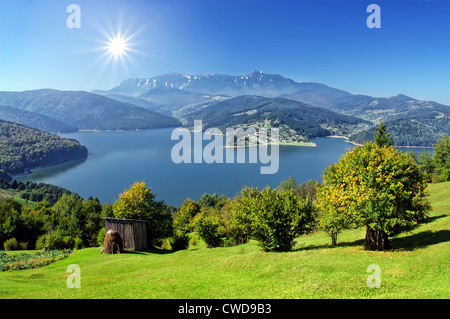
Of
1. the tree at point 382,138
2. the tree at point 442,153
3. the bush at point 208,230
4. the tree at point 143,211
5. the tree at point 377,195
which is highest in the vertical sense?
the tree at point 382,138

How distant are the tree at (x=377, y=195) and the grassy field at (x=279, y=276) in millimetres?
1946

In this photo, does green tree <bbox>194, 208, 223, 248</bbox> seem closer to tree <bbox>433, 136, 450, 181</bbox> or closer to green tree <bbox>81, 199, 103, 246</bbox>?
green tree <bbox>81, 199, 103, 246</bbox>

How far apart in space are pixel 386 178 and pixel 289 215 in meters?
9.36

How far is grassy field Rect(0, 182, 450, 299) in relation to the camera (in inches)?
585

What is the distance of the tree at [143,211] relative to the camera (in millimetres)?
40875

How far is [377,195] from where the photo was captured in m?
21.6

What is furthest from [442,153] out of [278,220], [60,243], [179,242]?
[60,243]

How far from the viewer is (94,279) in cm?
2039

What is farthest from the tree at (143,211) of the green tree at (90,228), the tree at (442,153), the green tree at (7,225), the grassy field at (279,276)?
the tree at (442,153)

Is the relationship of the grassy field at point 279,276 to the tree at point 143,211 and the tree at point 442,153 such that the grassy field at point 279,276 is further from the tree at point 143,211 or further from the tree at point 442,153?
the tree at point 442,153

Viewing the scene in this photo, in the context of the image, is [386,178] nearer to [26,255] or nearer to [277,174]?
[26,255]

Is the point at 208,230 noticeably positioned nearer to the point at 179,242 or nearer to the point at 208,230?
the point at 208,230

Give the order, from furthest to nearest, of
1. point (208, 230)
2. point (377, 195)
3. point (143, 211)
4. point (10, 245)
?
point (10, 245) < point (208, 230) < point (143, 211) < point (377, 195)

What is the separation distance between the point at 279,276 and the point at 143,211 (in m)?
28.1
